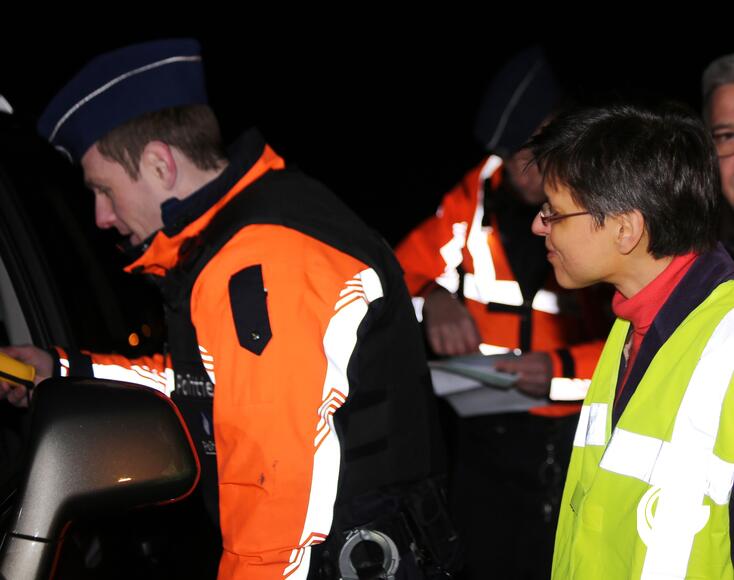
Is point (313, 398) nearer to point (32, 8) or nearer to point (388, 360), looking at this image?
point (388, 360)

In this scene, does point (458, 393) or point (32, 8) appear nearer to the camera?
point (458, 393)

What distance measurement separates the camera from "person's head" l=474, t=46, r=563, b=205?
298 centimetres

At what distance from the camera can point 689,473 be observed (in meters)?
1.49

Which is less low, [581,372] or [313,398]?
[313,398]

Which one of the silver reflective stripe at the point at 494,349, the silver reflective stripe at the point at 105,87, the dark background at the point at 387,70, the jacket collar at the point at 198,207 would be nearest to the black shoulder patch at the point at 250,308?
the jacket collar at the point at 198,207

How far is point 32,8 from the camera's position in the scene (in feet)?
15.0

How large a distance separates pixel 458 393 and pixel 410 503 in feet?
3.48

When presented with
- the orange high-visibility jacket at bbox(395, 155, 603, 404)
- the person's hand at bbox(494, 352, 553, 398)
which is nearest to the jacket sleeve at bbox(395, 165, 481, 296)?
the orange high-visibility jacket at bbox(395, 155, 603, 404)

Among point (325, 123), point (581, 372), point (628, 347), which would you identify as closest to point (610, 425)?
point (628, 347)

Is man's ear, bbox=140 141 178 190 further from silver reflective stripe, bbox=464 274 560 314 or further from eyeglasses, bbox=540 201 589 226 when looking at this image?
silver reflective stripe, bbox=464 274 560 314

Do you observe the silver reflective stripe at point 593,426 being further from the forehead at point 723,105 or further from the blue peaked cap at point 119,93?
the blue peaked cap at point 119,93

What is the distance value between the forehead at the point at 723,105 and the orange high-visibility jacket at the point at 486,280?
2.38 ft

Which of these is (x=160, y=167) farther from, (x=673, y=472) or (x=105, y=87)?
(x=673, y=472)

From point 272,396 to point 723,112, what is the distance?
49.6 inches
